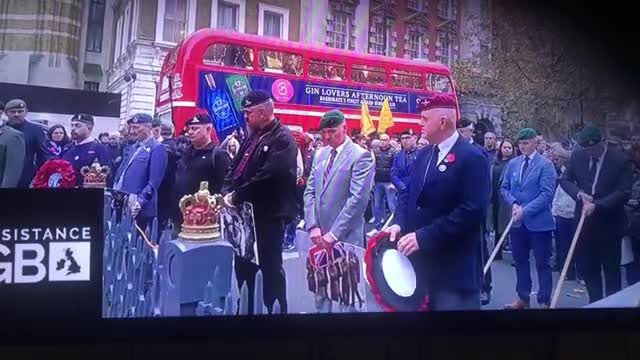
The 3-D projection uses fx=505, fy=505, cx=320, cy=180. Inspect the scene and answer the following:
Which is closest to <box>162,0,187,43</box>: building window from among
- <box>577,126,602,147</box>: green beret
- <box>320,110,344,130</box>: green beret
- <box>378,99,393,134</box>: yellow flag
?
<box>320,110,344,130</box>: green beret

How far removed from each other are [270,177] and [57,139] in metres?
0.77

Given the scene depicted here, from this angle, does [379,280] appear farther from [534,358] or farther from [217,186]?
[534,358]

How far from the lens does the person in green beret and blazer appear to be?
176cm

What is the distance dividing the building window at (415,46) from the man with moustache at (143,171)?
111 centimetres

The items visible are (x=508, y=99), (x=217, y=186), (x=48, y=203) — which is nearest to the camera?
(x=48, y=203)

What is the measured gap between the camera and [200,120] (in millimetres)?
1942

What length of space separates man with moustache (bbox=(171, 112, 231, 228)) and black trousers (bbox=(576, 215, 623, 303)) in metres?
1.55

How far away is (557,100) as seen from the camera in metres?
2.25

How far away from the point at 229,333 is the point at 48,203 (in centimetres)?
81

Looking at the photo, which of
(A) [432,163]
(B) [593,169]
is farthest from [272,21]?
(B) [593,169]

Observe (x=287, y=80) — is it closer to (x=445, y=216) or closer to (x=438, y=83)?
(x=438, y=83)

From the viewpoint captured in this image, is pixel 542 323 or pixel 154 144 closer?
Result: pixel 154 144

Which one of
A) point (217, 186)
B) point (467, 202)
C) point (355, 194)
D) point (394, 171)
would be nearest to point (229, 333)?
point (217, 186)

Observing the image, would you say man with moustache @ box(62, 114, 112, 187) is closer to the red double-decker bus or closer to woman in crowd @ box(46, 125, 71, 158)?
woman in crowd @ box(46, 125, 71, 158)
